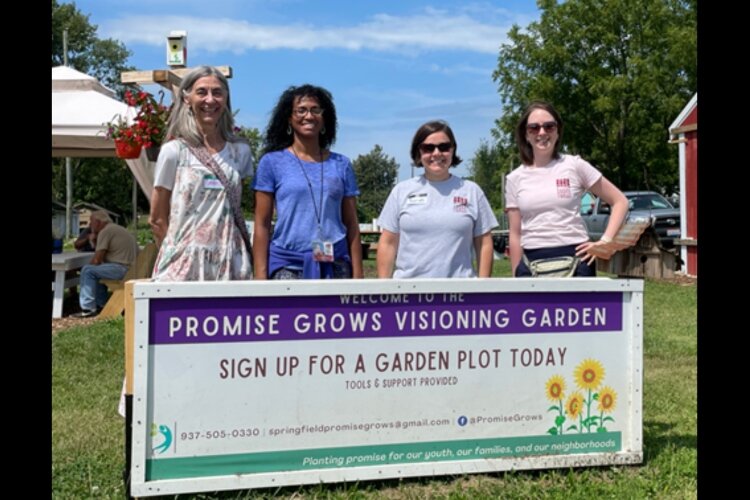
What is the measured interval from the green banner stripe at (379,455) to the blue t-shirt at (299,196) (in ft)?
3.22

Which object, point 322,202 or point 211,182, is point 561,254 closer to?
point 322,202

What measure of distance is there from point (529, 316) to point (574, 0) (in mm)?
36826

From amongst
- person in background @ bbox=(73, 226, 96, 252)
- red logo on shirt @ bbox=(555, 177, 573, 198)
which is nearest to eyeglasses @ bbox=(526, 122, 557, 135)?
red logo on shirt @ bbox=(555, 177, 573, 198)

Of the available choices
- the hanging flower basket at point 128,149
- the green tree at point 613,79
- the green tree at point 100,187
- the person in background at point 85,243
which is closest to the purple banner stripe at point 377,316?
the hanging flower basket at point 128,149

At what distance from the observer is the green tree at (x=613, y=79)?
3469 centimetres

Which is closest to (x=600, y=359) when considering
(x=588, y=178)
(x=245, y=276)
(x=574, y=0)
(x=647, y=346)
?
(x=588, y=178)

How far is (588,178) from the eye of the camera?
405 centimetres

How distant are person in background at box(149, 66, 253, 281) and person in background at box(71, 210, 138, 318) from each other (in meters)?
6.32

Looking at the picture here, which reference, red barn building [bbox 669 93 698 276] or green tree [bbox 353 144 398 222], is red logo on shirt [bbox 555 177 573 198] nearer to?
red barn building [bbox 669 93 698 276]

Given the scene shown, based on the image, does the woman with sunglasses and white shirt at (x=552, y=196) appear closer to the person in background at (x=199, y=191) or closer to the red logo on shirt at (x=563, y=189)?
the red logo on shirt at (x=563, y=189)

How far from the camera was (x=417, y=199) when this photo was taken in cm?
409

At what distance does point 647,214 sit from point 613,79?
17831 mm

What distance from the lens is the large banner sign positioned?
3.36 metres
